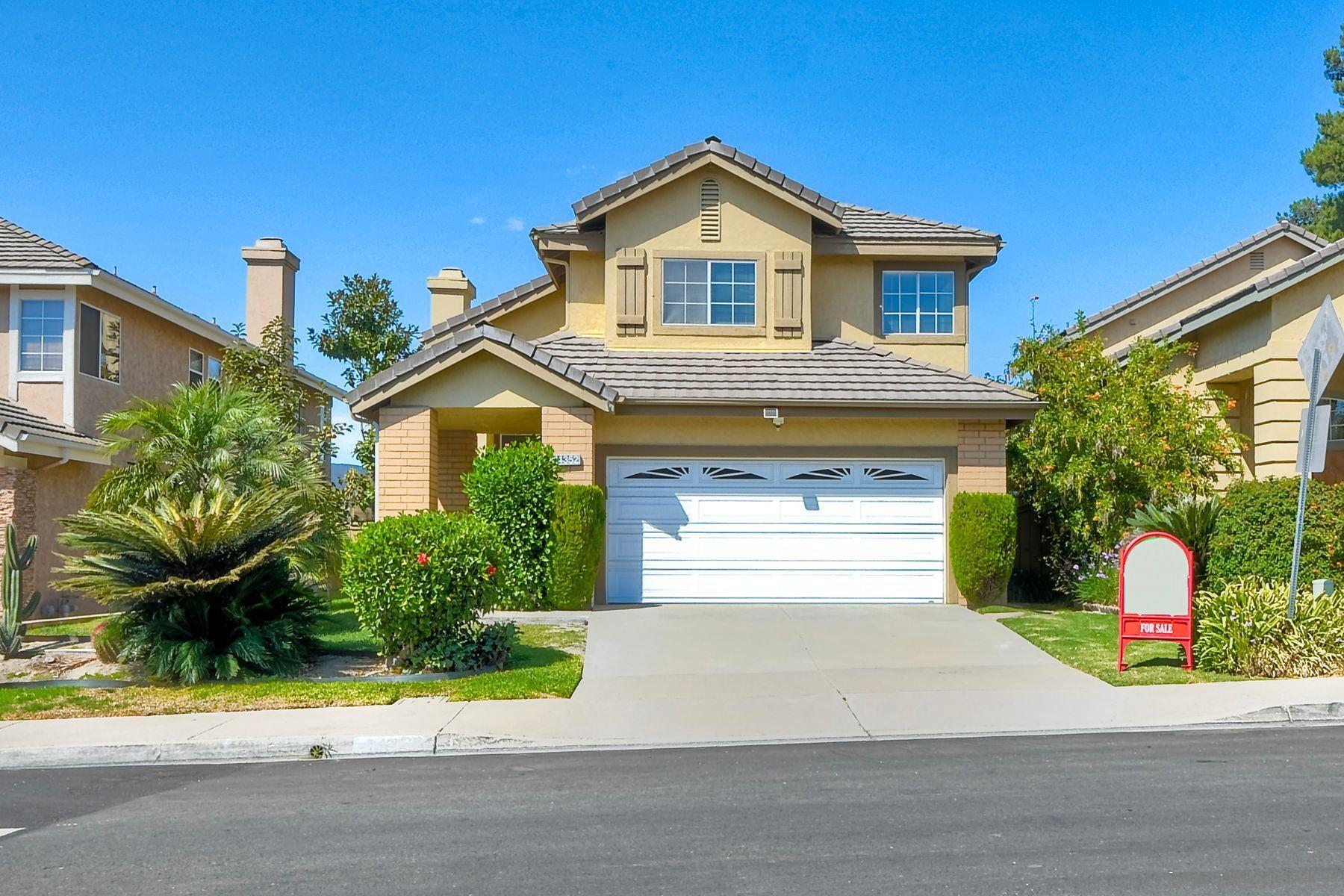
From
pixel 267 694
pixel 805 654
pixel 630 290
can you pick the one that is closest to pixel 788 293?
pixel 630 290

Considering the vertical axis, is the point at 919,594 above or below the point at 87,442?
below

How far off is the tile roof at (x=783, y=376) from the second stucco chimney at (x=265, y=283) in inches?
364

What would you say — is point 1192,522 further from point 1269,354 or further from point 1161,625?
point 1161,625

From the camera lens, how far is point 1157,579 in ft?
37.4

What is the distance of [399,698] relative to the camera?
34.7 feet

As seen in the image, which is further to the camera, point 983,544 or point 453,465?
point 453,465

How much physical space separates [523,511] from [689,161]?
6609 millimetres

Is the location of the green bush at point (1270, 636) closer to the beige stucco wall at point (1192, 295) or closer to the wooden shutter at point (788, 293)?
the wooden shutter at point (788, 293)

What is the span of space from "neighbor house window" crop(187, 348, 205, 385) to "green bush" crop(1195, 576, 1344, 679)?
20.2 m

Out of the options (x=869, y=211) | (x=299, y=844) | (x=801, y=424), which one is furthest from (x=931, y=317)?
(x=299, y=844)

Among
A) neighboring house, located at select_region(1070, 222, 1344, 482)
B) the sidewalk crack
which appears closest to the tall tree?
neighboring house, located at select_region(1070, 222, 1344, 482)

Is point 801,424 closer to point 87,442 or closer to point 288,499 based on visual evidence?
point 288,499

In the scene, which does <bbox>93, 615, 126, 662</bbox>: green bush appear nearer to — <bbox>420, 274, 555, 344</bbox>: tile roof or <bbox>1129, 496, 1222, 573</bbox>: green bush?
<bbox>420, 274, 555, 344</bbox>: tile roof

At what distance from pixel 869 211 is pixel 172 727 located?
15.2 m
